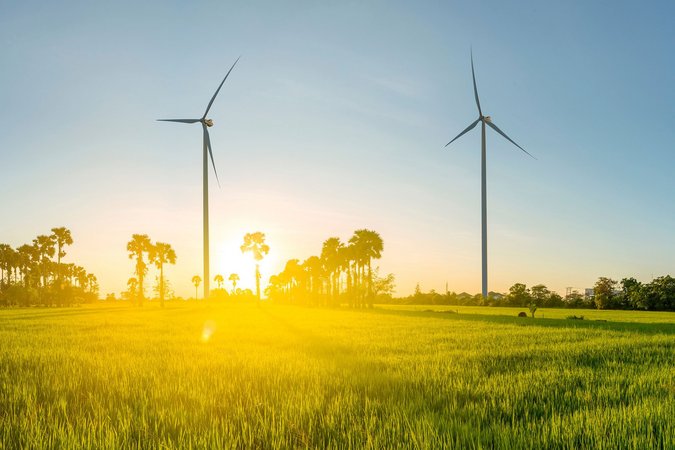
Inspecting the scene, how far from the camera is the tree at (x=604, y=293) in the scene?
7644cm

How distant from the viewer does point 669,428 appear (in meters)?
5.23

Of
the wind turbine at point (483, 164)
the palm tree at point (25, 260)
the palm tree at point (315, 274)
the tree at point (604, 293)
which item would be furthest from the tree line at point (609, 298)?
Answer: the palm tree at point (25, 260)

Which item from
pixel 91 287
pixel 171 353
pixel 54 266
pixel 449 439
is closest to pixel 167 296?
pixel 91 287

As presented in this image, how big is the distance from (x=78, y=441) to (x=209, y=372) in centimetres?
486

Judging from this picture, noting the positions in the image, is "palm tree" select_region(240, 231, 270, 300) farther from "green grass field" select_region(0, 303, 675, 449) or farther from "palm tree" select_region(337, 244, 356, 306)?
"green grass field" select_region(0, 303, 675, 449)

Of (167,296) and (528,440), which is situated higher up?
(528,440)

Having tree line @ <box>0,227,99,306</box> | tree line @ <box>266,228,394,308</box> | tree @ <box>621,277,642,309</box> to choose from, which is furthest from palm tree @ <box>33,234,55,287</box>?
Result: tree @ <box>621,277,642,309</box>

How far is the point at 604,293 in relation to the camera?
80125 mm

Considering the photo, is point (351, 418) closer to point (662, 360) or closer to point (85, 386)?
point (85, 386)

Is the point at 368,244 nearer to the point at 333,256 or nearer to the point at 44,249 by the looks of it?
the point at 333,256

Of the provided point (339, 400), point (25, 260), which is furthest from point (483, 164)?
point (25, 260)

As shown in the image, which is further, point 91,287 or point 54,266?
point 91,287

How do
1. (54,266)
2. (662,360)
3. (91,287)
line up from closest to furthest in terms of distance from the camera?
1. (662,360)
2. (54,266)
3. (91,287)

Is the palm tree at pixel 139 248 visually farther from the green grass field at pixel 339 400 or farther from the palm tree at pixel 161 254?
the green grass field at pixel 339 400
